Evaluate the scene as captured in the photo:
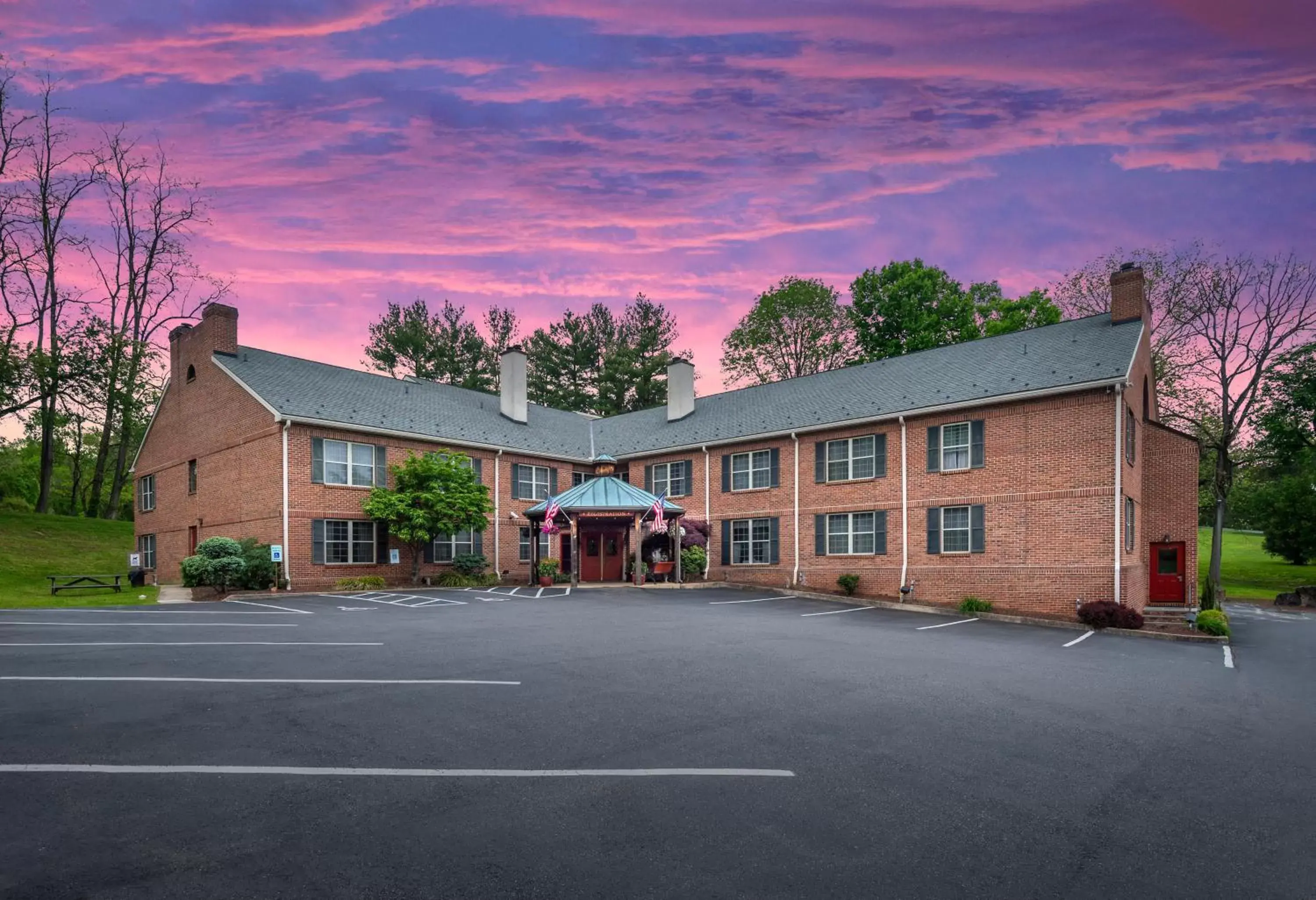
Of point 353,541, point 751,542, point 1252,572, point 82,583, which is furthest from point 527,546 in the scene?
point 1252,572

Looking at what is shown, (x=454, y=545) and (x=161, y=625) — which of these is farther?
(x=454, y=545)

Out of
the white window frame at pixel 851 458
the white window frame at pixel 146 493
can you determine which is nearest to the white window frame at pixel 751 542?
the white window frame at pixel 851 458

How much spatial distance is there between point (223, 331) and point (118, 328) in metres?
21.3

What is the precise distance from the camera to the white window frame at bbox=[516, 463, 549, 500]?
3167 centimetres

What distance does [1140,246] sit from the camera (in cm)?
3475

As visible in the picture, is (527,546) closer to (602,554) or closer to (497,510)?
→ (497,510)

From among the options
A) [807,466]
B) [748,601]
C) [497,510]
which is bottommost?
[748,601]

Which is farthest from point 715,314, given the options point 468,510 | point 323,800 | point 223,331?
point 323,800

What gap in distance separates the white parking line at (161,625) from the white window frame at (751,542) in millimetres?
16902

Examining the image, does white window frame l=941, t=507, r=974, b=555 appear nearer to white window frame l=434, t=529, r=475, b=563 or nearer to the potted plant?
the potted plant

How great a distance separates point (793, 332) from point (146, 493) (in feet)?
127

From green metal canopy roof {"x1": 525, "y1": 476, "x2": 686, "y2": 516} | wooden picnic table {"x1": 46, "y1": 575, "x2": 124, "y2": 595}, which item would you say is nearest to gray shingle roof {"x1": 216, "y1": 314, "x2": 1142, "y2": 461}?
green metal canopy roof {"x1": 525, "y1": 476, "x2": 686, "y2": 516}

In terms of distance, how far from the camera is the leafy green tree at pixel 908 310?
145 ft

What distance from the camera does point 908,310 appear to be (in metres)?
45.2
